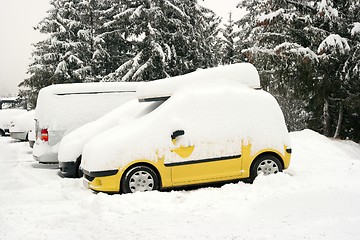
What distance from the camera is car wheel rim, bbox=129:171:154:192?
20.6ft

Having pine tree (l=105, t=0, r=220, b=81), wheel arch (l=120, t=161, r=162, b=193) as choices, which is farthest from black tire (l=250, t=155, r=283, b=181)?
pine tree (l=105, t=0, r=220, b=81)

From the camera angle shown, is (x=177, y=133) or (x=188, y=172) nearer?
(x=177, y=133)

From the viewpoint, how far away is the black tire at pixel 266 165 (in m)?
6.80

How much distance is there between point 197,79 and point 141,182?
84.8 inches

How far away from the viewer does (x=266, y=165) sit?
271 inches

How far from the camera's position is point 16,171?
9758 mm

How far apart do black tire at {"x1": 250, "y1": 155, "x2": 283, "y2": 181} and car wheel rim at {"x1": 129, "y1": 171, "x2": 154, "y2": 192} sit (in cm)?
185

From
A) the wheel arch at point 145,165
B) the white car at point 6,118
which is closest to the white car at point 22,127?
the white car at point 6,118

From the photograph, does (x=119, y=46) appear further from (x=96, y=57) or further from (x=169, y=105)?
(x=169, y=105)

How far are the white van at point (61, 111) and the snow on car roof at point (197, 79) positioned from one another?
→ 117 inches

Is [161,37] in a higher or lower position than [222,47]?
lower

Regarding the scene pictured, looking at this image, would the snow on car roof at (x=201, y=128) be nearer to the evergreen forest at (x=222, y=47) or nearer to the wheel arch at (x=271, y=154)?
the wheel arch at (x=271, y=154)

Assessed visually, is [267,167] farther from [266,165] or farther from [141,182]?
[141,182]

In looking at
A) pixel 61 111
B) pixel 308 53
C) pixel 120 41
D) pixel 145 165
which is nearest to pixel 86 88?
pixel 61 111
